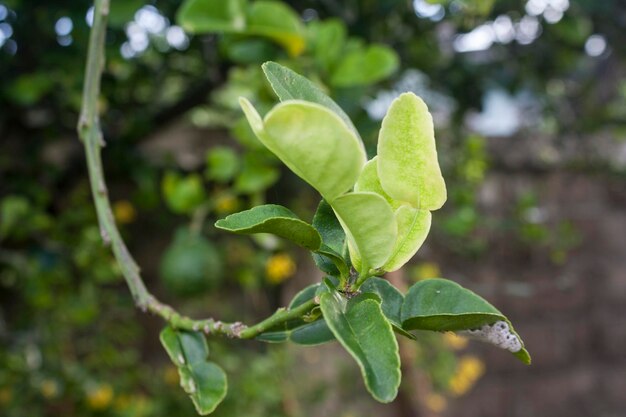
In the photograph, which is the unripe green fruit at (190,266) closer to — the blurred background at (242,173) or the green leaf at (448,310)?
the blurred background at (242,173)

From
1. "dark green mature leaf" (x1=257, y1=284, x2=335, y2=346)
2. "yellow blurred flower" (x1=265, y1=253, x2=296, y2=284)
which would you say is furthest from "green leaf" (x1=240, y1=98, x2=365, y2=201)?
"yellow blurred flower" (x1=265, y1=253, x2=296, y2=284)

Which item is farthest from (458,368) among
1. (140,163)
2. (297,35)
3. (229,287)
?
(297,35)

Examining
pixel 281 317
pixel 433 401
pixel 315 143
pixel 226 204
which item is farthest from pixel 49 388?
pixel 315 143

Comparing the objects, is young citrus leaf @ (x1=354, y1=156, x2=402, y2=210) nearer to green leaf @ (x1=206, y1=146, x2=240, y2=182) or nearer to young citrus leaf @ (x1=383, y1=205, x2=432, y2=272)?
young citrus leaf @ (x1=383, y1=205, x2=432, y2=272)

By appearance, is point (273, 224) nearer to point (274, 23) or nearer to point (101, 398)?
point (274, 23)

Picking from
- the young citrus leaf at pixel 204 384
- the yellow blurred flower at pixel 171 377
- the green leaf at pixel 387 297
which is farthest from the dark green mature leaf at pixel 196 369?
the yellow blurred flower at pixel 171 377
